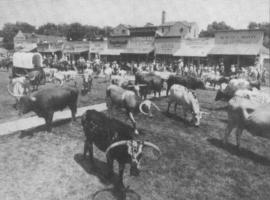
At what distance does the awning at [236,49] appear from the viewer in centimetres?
2852

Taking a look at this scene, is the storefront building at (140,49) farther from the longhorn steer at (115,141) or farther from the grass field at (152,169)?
the longhorn steer at (115,141)


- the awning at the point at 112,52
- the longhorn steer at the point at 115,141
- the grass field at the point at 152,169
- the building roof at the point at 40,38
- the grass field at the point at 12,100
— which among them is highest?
the building roof at the point at 40,38

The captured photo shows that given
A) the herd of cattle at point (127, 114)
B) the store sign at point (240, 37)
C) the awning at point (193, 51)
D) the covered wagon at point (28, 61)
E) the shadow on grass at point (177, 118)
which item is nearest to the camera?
the herd of cattle at point (127, 114)

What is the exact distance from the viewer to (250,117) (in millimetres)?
8523

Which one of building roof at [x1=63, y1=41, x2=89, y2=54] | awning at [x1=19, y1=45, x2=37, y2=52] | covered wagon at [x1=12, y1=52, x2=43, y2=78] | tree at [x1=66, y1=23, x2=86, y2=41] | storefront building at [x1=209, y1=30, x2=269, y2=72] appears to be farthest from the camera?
tree at [x1=66, y1=23, x2=86, y2=41]

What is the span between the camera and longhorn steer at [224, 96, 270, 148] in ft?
27.0

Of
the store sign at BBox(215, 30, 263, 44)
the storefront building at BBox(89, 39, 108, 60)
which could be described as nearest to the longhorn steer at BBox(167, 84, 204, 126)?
the store sign at BBox(215, 30, 263, 44)

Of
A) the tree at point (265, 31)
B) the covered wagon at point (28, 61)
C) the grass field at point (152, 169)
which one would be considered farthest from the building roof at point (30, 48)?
the tree at point (265, 31)

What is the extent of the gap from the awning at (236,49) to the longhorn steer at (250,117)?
71.7 ft

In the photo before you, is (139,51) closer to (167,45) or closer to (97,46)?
(167,45)

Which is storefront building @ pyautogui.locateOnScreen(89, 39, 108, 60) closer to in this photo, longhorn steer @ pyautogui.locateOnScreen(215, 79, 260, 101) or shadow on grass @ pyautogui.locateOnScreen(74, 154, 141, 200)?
longhorn steer @ pyautogui.locateOnScreen(215, 79, 260, 101)

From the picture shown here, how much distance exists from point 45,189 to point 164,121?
7105 mm

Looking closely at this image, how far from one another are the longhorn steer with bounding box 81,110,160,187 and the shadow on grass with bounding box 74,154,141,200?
182 mm

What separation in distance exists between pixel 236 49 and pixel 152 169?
2673cm
